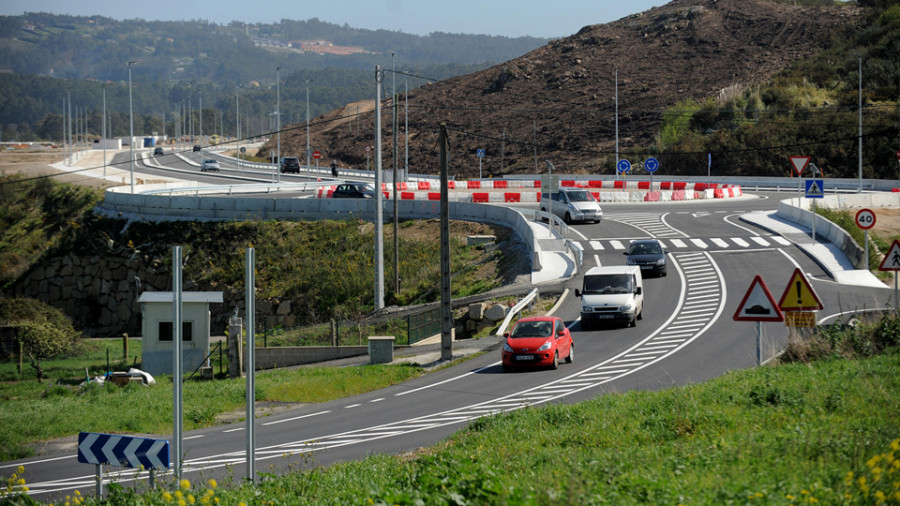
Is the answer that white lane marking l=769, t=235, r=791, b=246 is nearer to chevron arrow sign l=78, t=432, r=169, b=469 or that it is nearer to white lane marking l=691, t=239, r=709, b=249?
white lane marking l=691, t=239, r=709, b=249

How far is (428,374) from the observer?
2709cm

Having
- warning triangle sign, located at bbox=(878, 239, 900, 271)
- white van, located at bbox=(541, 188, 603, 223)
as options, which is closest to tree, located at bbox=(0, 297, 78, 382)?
white van, located at bbox=(541, 188, 603, 223)

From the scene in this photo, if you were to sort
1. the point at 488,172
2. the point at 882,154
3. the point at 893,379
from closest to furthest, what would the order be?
the point at 893,379 → the point at 882,154 → the point at 488,172

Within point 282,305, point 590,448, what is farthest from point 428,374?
point 282,305

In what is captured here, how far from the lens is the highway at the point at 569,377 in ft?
57.2

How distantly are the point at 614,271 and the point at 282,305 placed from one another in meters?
25.7

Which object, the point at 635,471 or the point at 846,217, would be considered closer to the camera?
the point at 635,471

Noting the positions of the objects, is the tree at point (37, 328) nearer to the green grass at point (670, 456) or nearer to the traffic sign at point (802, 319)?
the green grass at point (670, 456)

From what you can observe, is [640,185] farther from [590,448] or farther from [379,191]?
[590,448]

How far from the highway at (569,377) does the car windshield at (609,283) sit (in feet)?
4.36

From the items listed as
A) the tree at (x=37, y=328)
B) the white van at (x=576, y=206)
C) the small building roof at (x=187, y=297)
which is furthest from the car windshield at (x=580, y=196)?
the tree at (x=37, y=328)

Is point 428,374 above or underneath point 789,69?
underneath

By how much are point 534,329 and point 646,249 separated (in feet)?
44.5

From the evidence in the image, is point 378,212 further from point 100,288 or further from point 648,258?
point 100,288
